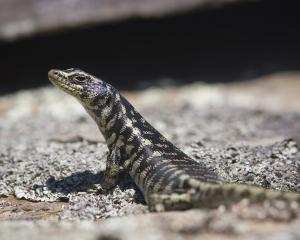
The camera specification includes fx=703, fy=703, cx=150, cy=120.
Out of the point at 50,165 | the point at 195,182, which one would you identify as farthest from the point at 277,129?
the point at 195,182

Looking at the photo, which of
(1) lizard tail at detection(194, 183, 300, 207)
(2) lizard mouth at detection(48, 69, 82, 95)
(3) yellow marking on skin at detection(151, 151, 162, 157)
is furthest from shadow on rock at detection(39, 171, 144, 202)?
(1) lizard tail at detection(194, 183, 300, 207)

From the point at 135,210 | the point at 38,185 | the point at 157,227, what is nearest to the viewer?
the point at 157,227

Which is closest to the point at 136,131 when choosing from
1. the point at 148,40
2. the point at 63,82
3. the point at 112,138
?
the point at 112,138

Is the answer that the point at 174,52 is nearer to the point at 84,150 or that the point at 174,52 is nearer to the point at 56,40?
the point at 56,40

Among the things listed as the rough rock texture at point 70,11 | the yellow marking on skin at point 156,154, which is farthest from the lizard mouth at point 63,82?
the rough rock texture at point 70,11

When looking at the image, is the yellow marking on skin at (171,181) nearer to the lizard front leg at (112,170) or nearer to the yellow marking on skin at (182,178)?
the yellow marking on skin at (182,178)

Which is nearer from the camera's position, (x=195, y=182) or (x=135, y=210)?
(x=195, y=182)

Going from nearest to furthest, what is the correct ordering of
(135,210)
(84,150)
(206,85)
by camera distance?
1. (135,210)
2. (84,150)
3. (206,85)
